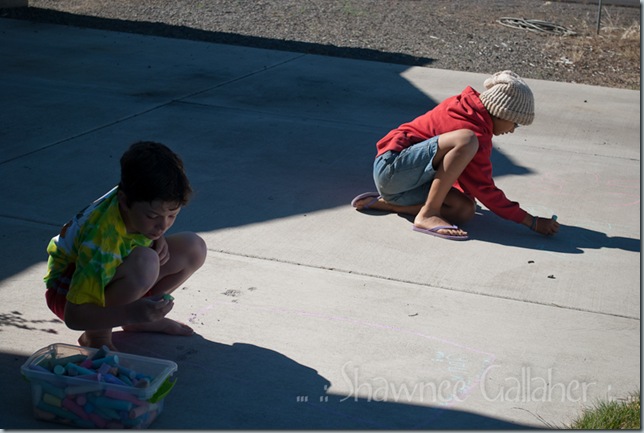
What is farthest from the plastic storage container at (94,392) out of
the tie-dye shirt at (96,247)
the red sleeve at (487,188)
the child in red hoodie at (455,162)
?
the red sleeve at (487,188)

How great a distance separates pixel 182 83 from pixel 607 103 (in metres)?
4.19

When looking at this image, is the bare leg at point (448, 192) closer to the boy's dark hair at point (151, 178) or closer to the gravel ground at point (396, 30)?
the boy's dark hair at point (151, 178)

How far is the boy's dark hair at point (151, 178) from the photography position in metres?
3.00

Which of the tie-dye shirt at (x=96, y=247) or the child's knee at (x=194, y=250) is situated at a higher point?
the tie-dye shirt at (x=96, y=247)

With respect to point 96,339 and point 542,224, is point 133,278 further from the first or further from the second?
point 542,224

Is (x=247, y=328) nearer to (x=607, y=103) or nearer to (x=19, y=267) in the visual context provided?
(x=19, y=267)

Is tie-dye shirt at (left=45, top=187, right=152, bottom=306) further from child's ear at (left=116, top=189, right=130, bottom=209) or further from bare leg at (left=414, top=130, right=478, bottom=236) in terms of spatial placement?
bare leg at (left=414, top=130, right=478, bottom=236)

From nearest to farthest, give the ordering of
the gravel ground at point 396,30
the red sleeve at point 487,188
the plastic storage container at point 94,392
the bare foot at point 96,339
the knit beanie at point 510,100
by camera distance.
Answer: the plastic storage container at point 94,392 < the bare foot at point 96,339 < the knit beanie at point 510,100 < the red sleeve at point 487,188 < the gravel ground at point 396,30

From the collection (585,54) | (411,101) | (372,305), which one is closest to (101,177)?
(372,305)

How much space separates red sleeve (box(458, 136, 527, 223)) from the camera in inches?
195

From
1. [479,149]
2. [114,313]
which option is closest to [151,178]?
[114,313]

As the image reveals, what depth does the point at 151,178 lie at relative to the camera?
3.00 m

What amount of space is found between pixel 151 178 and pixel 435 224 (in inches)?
91.4

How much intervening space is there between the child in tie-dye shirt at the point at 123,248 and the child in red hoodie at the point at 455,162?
2.19 m
